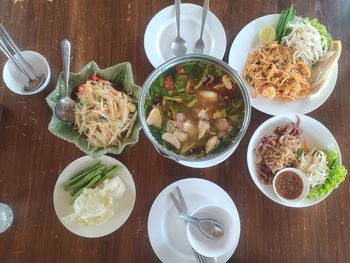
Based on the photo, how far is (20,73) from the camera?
5.90 ft

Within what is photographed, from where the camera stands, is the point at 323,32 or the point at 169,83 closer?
the point at 169,83

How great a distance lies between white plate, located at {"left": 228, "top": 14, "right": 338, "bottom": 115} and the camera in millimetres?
1727

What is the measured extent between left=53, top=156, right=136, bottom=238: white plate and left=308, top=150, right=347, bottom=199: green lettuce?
78 cm

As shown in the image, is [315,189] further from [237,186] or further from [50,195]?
[50,195]

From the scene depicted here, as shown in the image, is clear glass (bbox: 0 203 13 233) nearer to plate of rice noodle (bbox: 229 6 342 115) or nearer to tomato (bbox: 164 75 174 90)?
tomato (bbox: 164 75 174 90)

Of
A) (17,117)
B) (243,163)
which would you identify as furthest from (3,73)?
(243,163)

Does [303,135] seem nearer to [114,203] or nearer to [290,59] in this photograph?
[290,59]

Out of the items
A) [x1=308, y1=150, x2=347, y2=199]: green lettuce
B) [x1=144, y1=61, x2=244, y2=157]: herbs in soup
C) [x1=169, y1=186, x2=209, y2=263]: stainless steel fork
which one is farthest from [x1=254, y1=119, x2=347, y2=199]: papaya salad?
[x1=169, y1=186, x2=209, y2=263]: stainless steel fork

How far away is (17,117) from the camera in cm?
179

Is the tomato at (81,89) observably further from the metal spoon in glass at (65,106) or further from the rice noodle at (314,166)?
the rice noodle at (314,166)

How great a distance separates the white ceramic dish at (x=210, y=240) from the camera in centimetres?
151

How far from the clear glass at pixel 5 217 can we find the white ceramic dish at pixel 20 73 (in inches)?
20.4

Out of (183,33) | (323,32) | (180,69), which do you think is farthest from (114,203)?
(323,32)

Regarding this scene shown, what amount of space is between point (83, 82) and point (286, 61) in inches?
36.8
